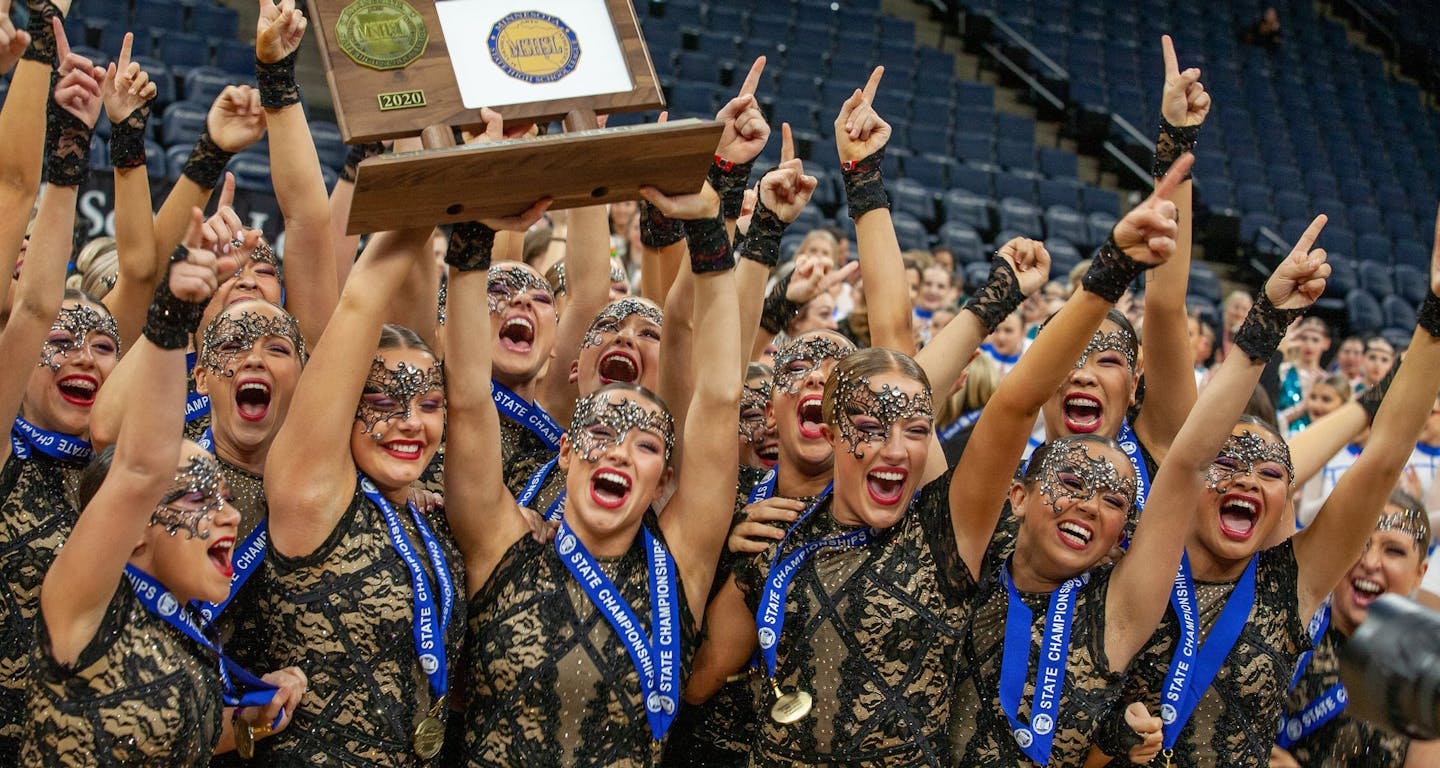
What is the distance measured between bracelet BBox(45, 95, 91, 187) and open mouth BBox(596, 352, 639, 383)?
1.24 metres

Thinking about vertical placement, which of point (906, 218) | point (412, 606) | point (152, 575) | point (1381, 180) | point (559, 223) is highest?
point (152, 575)

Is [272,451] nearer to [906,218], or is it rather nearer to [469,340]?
[469,340]

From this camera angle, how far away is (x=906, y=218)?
10.2m

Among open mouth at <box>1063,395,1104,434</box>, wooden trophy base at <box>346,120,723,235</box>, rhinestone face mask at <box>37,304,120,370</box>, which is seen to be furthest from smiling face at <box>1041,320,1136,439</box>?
rhinestone face mask at <box>37,304,120,370</box>

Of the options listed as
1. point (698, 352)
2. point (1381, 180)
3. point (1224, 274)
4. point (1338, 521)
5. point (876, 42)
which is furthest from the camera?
point (1381, 180)

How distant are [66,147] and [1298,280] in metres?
2.48

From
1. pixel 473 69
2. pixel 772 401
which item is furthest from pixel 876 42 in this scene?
pixel 473 69

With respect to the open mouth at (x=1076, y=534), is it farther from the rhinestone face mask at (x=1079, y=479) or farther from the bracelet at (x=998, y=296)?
the bracelet at (x=998, y=296)

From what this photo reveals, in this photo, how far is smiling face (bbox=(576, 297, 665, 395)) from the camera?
3688mm

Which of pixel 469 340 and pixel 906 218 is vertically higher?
pixel 469 340

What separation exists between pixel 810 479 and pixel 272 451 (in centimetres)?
118

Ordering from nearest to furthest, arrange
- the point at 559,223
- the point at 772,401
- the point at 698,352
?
the point at 698,352 → the point at 772,401 → the point at 559,223

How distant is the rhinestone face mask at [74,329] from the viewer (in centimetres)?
309

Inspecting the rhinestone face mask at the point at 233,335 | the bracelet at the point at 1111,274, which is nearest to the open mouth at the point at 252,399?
the rhinestone face mask at the point at 233,335
